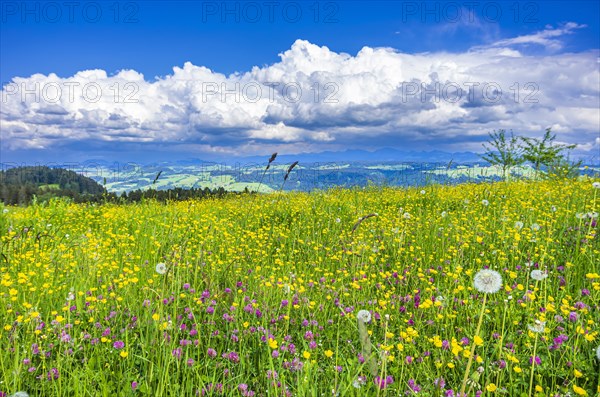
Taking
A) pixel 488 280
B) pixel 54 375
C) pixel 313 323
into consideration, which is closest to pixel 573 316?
pixel 488 280

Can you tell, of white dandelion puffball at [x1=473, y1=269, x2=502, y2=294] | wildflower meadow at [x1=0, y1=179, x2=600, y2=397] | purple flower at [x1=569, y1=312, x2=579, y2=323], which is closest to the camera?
white dandelion puffball at [x1=473, y1=269, x2=502, y2=294]

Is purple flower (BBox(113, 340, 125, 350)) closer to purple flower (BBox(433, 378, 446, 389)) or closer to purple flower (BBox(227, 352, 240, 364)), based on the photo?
purple flower (BBox(227, 352, 240, 364))

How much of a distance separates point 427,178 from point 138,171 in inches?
303

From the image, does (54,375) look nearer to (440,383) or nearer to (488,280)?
(440,383)

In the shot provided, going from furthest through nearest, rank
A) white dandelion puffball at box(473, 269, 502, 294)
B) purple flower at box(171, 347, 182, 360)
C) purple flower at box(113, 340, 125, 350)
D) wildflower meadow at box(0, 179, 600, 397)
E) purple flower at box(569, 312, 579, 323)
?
purple flower at box(569, 312, 579, 323) < purple flower at box(113, 340, 125, 350) < purple flower at box(171, 347, 182, 360) < wildflower meadow at box(0, 179, 600, 397) < white dandelion puffball at box(473, 269, 502, 294)

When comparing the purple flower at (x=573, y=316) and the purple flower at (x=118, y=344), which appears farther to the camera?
the purple flower at (x=573, y=316)

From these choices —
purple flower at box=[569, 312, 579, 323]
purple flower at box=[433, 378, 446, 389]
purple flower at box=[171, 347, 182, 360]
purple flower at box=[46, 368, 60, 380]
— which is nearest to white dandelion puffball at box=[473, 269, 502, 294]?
purple flower at box=[433, 378, 446, 389]

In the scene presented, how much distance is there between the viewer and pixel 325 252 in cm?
590

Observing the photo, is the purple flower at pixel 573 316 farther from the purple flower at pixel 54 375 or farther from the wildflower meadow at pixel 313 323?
the purple flower at pixel 54 375

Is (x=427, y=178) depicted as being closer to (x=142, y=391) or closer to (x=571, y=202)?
(x=571, y=202)

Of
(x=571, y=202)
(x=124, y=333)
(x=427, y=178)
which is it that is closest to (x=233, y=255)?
(x=124, y=333)

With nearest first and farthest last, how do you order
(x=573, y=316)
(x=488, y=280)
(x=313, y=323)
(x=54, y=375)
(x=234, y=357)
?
1. (x=488, y=280)
2. (x=54, y=375)
3. (x=234, y=357)
4. (x=573, y=316)
5. (x=313, y=323)

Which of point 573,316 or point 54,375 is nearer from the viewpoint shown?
point 54,375

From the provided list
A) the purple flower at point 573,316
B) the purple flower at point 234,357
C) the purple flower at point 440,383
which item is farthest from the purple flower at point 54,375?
the purple flower at point 573,316
